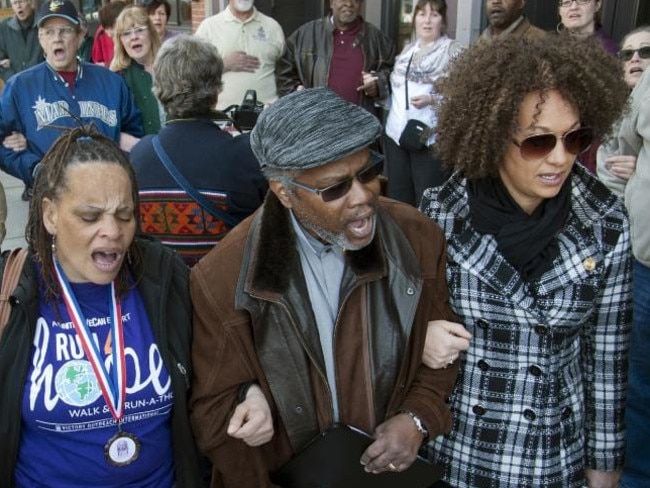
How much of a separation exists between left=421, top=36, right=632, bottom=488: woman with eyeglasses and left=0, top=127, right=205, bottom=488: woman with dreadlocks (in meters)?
0.80

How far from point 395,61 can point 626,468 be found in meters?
3.86

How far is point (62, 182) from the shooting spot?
6.53 ft

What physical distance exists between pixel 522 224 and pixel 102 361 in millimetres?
1280

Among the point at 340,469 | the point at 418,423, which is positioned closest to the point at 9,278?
the point at 340,469

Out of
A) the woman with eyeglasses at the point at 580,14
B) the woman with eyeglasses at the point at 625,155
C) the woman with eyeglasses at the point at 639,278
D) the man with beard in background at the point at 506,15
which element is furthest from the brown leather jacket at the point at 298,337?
the man with beard in background at the point at 506,15

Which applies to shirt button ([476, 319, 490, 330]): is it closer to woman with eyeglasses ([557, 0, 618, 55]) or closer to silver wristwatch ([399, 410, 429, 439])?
silver wristwatch ([399, 410, 429, 439])

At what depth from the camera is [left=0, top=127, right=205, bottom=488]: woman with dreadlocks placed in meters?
1.94

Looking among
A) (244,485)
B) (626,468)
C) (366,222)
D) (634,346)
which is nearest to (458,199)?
(366,222)

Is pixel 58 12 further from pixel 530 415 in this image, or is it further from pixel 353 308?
pixel 530 415

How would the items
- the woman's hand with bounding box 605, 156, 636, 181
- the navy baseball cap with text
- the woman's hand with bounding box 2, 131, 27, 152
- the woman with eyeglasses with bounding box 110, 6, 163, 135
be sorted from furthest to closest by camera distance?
the woman with eyeglasses with bounding box 110, 6, 163, 135, the navy baseball cap with text, the woman's hand with bounding box 2, 131, 27, 152, the woman's hand with bounding box 605, 156, 636, 181

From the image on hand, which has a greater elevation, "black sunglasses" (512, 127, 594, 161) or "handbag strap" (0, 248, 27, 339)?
"black sunglasses" (512, 127, 594, 161)

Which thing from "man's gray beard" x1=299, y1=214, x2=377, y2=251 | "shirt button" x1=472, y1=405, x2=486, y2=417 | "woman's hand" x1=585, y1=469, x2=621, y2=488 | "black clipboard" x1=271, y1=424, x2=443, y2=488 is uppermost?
"man's gray beard" x1=299, y1=214, x2=377, y2=251

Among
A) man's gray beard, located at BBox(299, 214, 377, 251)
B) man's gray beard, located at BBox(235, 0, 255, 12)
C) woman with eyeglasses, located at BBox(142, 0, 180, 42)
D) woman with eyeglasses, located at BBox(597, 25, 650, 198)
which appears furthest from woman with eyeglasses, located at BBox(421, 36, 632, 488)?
woman with eyeglasses, located at BBox(142, 0, 180, 42)

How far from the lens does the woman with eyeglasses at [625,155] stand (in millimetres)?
3199
